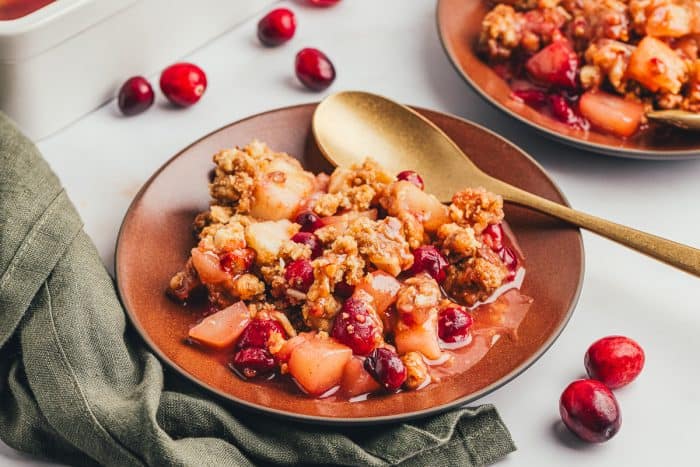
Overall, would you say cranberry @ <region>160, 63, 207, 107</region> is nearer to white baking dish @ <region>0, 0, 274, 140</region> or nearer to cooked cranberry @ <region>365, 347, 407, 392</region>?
white baking dish @ <region>0, 0, 274, 140</region>

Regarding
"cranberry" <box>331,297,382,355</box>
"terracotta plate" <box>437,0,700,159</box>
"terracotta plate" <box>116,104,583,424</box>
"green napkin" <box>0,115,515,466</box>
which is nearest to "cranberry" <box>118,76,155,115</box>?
A: "terracotta plate" <box>116,104,583,424</box>

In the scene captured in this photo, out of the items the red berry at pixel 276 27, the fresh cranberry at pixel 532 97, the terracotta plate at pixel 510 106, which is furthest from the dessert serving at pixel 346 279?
the red berry at pixel 276 27

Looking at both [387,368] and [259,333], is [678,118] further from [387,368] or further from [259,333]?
[259,333]

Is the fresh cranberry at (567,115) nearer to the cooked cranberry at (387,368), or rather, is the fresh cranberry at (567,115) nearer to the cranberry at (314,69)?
the cranberry at (314,69)

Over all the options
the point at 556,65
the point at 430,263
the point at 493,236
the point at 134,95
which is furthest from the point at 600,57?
the point at 134,95

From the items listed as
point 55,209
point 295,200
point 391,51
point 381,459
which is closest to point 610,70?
point 391,51
